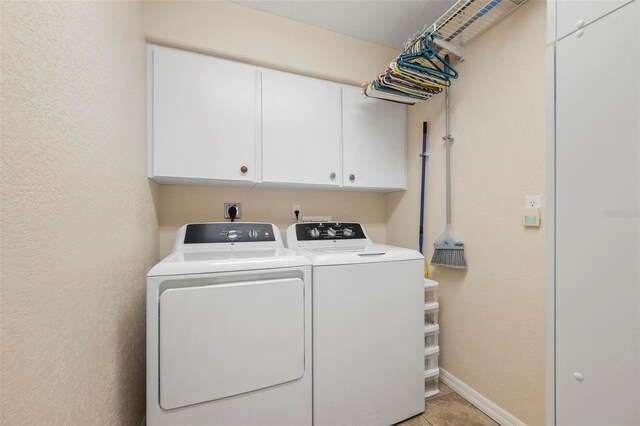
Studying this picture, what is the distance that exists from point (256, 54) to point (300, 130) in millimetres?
581

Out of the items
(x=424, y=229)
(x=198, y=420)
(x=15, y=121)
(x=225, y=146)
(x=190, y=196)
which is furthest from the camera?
(x=424, y=229)

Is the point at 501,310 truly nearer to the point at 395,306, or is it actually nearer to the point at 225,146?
the point at 395,306

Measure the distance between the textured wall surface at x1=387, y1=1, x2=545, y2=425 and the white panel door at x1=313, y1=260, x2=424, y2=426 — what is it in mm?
394

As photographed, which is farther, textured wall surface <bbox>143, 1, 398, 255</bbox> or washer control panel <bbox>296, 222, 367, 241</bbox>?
washer control panel <bbox>296, 222, 367, 241</bbox>

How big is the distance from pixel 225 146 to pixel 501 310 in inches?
78.1

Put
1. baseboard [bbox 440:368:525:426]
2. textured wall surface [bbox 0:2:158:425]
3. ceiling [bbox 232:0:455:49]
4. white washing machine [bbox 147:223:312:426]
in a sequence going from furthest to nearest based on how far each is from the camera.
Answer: ceiling [bbox 232:0:455:49]
baseboard [bbox 440:368:525:426]
white washing machine [bbox 147:223:312:426]
textured wall surface [bbox 0:2:158:425]

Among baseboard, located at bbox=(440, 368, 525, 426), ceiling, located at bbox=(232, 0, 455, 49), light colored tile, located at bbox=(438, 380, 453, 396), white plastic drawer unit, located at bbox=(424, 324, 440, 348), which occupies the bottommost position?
light colored tile, located at bbox=(438, 380, 453, 396)

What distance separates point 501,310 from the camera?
155 cm

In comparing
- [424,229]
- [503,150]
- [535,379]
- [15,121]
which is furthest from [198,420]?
[503,150]

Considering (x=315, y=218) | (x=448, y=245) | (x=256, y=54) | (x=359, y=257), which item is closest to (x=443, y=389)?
(x=448, y=245)

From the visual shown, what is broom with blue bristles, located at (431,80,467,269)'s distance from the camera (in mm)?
1775

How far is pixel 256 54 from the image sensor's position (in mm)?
1794

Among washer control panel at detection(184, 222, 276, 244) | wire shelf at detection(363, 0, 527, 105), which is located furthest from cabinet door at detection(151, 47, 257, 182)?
wire shelf at detection(363, 0, 527, 105)

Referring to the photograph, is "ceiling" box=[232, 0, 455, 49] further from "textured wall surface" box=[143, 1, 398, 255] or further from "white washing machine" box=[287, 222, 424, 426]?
"white washing machine" box=[287, 222, 424, 426]
